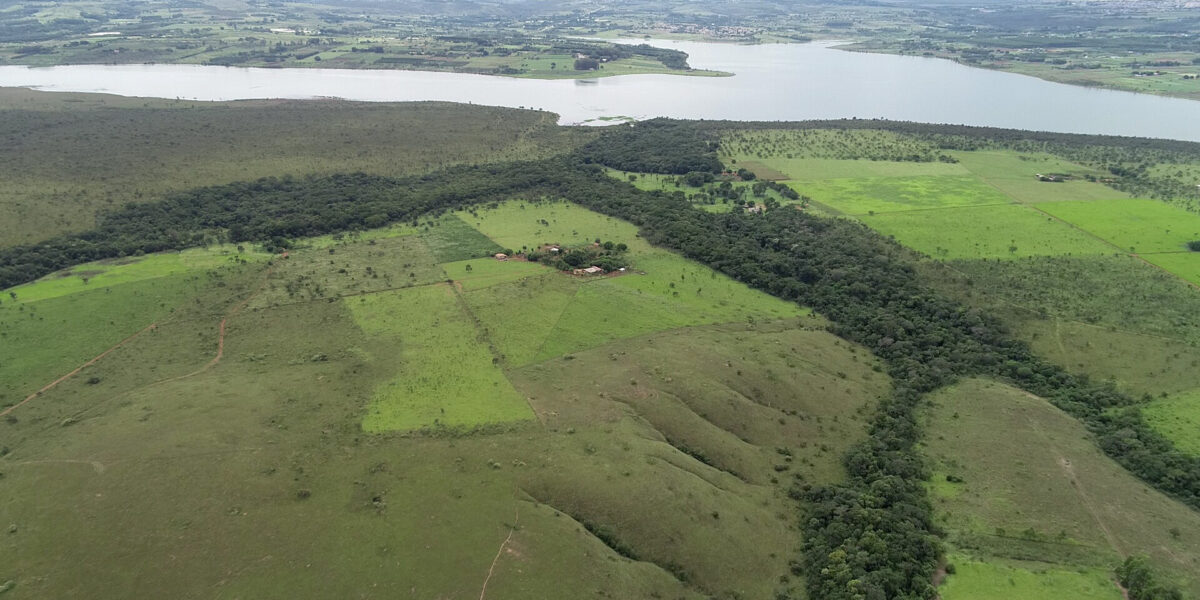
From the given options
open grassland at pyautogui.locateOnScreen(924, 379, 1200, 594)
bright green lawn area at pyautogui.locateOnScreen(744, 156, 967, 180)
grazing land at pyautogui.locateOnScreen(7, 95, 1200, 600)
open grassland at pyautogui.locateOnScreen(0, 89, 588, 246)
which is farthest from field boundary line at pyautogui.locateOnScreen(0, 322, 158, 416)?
bright green lawn area at pyautogui.locateOnScreen(744, 156, 967, 180)

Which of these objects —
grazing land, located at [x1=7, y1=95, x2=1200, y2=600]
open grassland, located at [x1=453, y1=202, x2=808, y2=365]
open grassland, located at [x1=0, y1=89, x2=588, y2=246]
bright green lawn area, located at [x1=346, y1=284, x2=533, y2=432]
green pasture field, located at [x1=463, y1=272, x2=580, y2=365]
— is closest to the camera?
grazing land, located at [x1=7, y1=95, x2=1200, y2=600]

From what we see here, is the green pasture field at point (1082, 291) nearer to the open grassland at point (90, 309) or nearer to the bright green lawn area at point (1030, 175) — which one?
the bright green lawn area at point (1030, 175)

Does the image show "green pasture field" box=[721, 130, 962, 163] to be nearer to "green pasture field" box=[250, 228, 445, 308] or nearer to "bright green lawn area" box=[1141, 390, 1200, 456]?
"green pasture field" box=[250, 228, 445, 308]

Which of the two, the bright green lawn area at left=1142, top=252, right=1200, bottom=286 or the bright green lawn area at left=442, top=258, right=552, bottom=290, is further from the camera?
the bright green lawn area at left=442, top=258, right=552, bottom=290

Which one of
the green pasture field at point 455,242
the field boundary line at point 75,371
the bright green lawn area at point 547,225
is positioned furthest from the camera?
the bright green lawn area at point 547,225

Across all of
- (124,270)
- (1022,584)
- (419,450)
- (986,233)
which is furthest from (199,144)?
(1022,584)

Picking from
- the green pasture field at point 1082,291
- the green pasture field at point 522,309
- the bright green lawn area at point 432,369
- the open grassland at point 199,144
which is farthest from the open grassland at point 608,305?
the open grassland at point 199,144

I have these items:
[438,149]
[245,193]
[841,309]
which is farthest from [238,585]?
[438,149]
